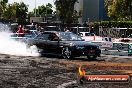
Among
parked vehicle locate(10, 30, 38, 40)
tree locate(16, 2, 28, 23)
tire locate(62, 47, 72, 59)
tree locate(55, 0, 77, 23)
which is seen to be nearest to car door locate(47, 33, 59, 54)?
tire locate(62, 47, 72, 59)

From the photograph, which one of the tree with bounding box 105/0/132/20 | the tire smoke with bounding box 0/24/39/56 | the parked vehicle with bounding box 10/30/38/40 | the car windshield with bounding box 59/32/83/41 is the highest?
the tree with bounding box 105/0/132/20

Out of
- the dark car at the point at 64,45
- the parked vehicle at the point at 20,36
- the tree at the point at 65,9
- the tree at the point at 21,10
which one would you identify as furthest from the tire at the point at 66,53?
the tree at the point at 21,10

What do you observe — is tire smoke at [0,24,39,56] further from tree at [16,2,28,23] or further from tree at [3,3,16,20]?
tree at [16,2,28,23]

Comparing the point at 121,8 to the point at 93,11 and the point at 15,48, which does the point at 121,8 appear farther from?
the point at 15,48

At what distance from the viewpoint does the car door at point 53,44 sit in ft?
70.6

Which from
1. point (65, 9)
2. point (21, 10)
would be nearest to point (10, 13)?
point (21, 10)

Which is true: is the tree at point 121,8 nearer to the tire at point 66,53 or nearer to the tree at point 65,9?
the tree at point 65,9

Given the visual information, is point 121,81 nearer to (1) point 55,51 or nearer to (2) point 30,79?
(2) point 30,79

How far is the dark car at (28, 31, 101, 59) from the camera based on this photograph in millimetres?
20547

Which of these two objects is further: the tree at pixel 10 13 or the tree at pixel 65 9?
the tree at pixel 10 13

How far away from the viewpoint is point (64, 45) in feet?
69.4

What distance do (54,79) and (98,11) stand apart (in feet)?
271

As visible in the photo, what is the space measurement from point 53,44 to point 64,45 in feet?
2.66

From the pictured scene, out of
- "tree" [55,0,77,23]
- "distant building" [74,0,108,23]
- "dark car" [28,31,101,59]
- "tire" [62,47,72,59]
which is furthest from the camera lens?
"distant building" [74,0,108,23]
